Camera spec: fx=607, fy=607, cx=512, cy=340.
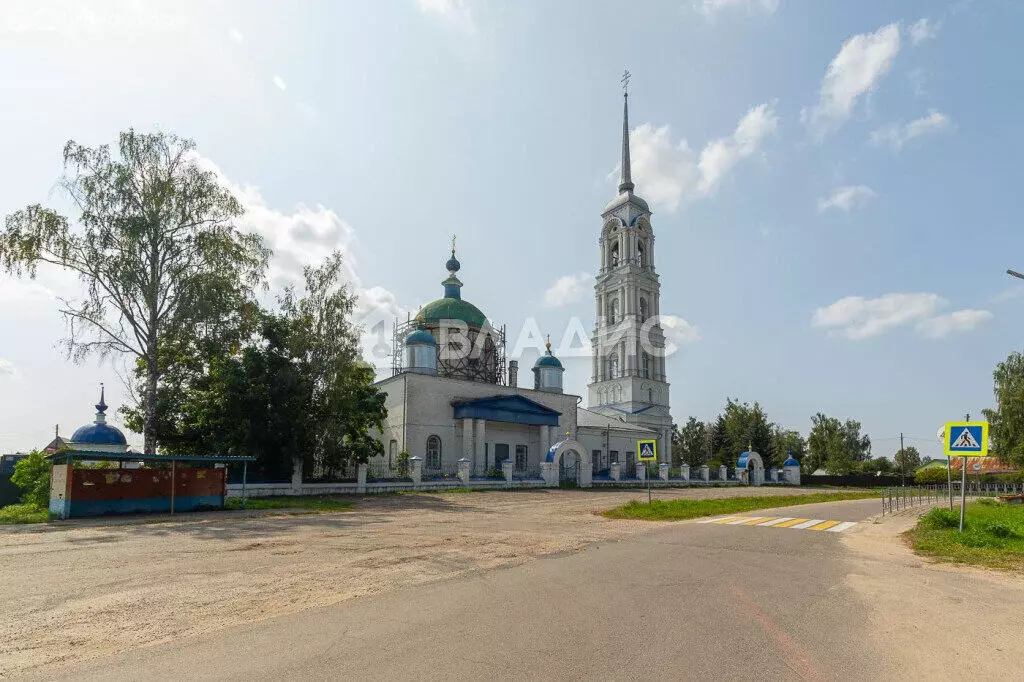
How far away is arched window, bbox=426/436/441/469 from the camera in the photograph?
36.8 metres

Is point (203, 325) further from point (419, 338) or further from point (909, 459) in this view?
point (909, 459)

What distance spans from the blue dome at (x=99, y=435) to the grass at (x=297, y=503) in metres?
11.4

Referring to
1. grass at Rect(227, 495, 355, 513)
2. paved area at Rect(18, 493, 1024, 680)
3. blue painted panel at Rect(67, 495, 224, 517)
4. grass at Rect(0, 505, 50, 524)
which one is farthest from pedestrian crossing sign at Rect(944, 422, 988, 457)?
grass at Rect(0, 505, 50, 524)

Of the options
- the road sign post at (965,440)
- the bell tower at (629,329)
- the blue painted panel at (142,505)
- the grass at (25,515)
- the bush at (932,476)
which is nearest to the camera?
the road sign post at (965,440)

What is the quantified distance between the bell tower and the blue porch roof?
55.2 feet

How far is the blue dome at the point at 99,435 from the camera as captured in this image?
98.1ft

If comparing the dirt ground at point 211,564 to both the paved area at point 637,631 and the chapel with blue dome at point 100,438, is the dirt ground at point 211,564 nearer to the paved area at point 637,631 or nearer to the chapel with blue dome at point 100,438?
the paved area at point 637,631

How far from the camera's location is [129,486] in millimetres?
18344

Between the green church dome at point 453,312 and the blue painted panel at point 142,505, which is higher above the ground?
the green church dome at point 453,312

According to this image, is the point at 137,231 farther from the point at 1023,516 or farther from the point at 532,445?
the point at 1023,516

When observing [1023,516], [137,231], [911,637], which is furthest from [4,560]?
[1023,516]

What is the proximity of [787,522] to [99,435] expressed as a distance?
102 feet

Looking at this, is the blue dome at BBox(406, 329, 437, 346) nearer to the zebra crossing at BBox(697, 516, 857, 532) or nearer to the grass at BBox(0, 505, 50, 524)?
the grass at BBox(0, 505, 50, 524)

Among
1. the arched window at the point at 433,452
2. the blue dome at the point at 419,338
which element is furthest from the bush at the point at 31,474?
the blue dome at the point at 419,338
